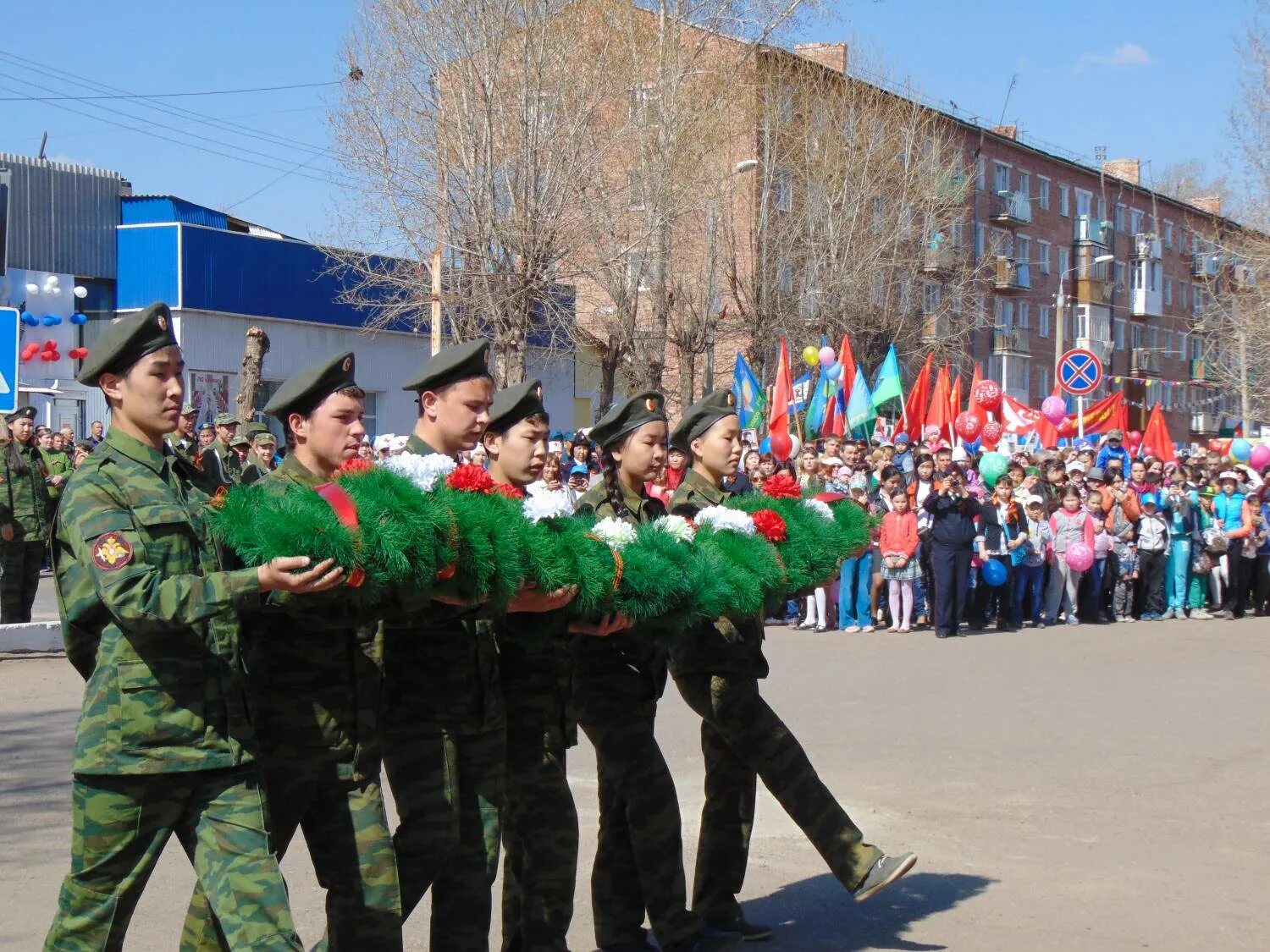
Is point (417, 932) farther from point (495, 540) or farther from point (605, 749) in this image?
point (495, 540)

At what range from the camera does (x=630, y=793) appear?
17.5ft

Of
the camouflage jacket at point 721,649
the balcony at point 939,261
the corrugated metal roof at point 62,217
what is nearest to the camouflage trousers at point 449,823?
the camouflage jacket at point 721,649

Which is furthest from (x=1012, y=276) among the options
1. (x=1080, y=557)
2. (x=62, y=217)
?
(x=1080, y=557)

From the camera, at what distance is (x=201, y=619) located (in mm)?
3844

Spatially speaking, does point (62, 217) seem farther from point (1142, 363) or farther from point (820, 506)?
point (1142, 363)

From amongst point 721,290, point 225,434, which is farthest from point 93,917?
point 721,290

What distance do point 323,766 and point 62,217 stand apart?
31.7 metres

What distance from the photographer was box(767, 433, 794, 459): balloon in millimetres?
22219

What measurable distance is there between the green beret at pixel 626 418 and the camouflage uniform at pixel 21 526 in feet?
30.4

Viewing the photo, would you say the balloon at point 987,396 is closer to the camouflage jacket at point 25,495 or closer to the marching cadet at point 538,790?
the camouflage jacket at point 25,495

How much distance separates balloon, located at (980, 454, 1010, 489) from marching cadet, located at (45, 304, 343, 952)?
666 inches

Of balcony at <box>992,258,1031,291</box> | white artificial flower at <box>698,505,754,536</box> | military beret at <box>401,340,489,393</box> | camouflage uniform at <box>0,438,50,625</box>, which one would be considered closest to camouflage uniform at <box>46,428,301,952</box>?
military beret at <box>401,340,489,393</box>

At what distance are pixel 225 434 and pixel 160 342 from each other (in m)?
13.3

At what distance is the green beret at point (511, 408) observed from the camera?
17.3ft
